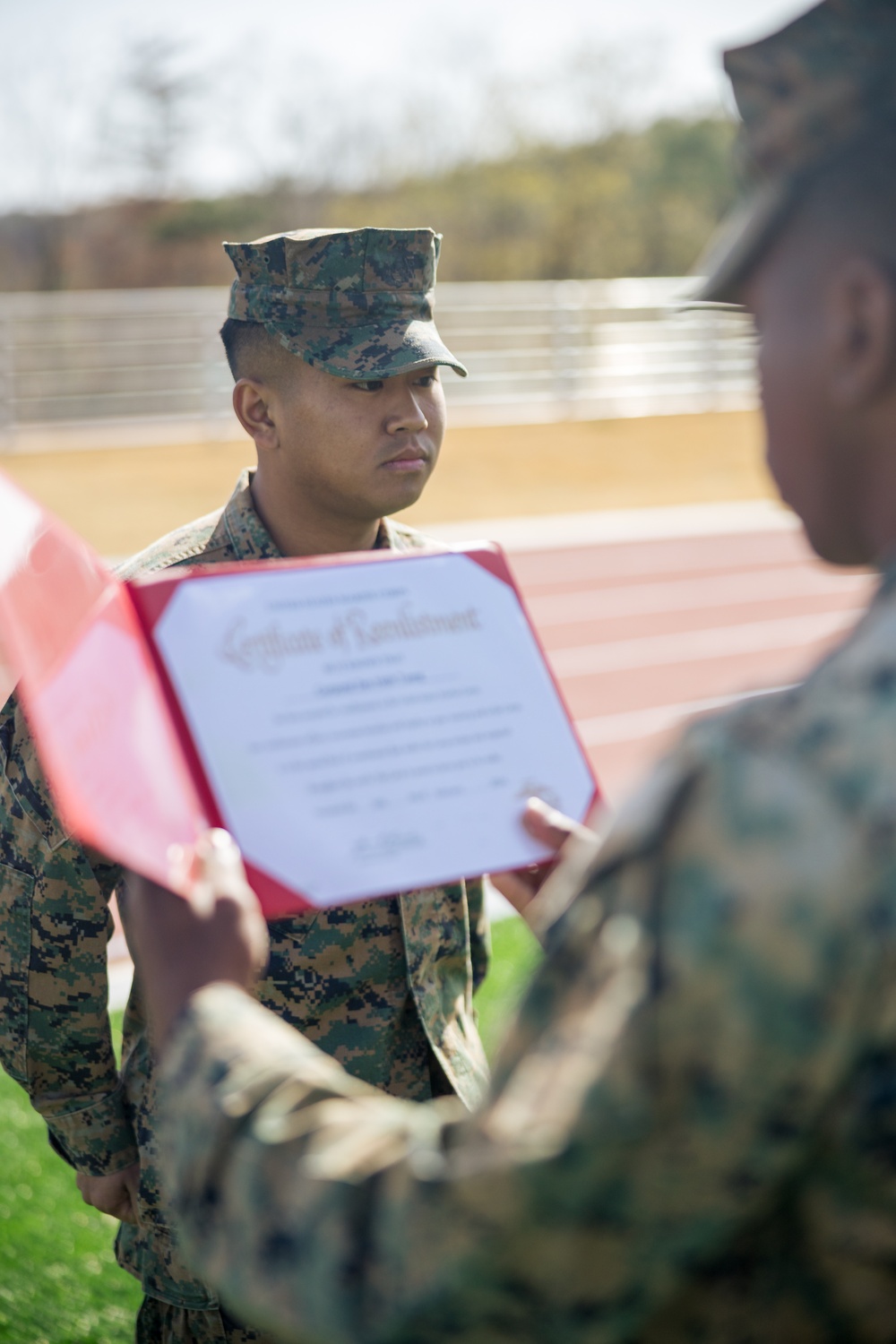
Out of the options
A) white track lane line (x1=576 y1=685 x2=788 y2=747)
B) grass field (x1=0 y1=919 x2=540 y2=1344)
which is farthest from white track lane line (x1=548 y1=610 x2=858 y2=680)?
grass field (x1=0 y1=919 x2=540 y2=1344)

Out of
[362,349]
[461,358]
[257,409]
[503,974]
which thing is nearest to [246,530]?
[257,409]

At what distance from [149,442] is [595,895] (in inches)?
747

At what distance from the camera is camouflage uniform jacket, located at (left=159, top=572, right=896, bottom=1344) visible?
3.11ft

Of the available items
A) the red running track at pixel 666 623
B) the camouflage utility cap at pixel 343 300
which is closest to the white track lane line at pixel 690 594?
the red running track at pixel 666 623

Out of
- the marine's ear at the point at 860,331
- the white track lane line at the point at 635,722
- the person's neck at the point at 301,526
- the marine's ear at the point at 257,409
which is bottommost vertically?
the white track lane line at the point at 635,722

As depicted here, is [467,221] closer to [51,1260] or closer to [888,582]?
[51,1260]

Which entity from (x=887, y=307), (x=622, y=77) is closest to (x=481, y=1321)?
(x=887, y=307)

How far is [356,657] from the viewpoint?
1693 millimetres

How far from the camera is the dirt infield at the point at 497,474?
15680 millimetres

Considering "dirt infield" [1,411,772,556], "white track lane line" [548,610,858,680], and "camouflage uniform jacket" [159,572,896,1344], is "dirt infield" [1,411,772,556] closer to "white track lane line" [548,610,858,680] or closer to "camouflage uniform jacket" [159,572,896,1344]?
"white track lane line" [548,610,858,680]

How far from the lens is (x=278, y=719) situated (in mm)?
1603

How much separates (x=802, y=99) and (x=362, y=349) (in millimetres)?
1529

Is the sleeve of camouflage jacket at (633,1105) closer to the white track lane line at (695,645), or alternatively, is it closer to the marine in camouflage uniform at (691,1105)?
the marine in camouflage uniform at (691,1105)

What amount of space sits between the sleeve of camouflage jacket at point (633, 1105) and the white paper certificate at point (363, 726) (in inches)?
19.8
